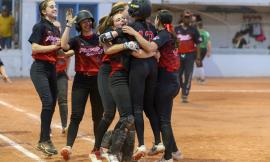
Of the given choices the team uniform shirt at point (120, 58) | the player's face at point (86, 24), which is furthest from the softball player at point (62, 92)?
the team uniform shirt at point (120, 58)

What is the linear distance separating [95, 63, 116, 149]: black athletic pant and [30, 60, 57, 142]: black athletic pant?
900 mm

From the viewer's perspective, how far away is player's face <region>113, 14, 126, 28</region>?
8438mm

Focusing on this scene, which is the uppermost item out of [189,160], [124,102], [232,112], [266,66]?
[124,102]

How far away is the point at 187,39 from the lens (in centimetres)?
1703

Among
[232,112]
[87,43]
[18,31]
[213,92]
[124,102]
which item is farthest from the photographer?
[18,31]

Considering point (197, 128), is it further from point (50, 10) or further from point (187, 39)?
point (187, 39)

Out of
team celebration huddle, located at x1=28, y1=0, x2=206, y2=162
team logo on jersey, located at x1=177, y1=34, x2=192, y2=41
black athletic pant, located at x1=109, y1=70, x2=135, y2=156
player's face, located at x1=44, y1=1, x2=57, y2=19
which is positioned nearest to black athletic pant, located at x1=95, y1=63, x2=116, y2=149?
team celebration huddle, located at x1=28, y1=0, x2=206, y2=162

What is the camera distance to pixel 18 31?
26219mm

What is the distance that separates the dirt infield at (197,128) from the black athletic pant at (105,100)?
70cm

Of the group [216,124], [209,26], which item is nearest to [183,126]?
[216,124]

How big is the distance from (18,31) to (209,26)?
344 inches

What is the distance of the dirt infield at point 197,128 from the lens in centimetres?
965

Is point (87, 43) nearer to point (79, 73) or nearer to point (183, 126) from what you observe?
point (79, 73)

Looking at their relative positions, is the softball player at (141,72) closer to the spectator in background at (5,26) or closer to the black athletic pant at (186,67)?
the black athletic pant at (186,67)
